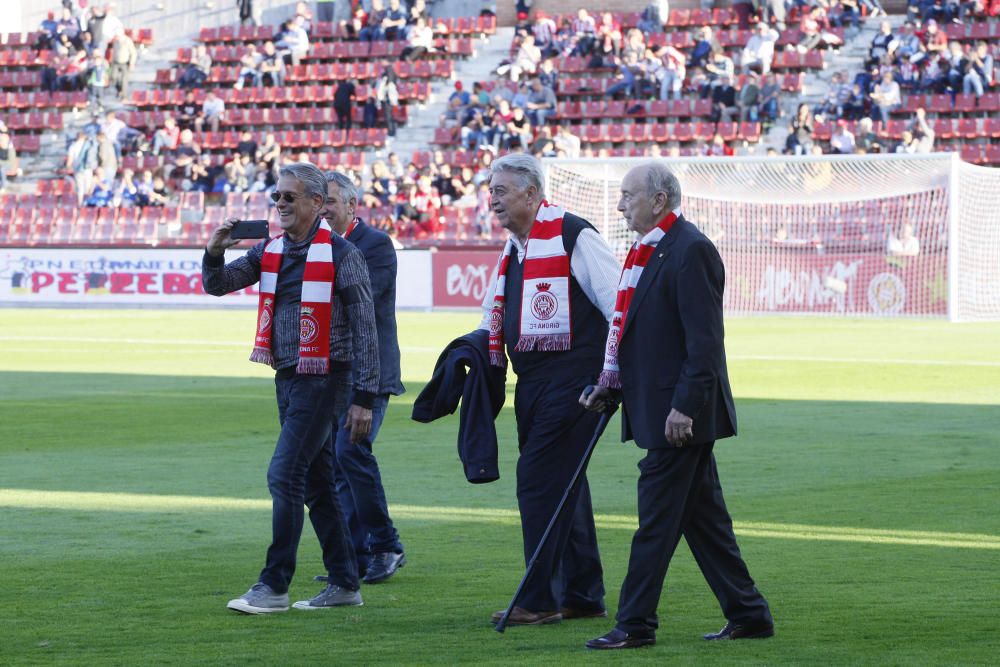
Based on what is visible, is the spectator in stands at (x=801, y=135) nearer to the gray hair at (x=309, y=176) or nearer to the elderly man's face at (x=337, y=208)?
the elderly man's face at (x=337, y=208)

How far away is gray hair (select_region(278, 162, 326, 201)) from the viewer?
7.48 metres

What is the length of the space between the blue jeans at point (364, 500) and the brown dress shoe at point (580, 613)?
1323mm

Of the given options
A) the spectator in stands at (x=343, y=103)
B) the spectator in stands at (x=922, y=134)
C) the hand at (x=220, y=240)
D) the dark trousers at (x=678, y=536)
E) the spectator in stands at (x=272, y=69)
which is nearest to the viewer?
the dark trousers at (x=678, y=536)

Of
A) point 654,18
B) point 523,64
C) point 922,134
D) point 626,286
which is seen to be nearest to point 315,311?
point 626,286

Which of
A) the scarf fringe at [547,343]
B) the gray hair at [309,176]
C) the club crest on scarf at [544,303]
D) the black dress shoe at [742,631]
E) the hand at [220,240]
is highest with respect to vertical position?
the gray hair at [309,176]

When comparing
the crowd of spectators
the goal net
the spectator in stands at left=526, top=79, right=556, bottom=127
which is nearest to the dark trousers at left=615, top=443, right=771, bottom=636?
the goal net

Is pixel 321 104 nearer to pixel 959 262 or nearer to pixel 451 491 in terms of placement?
pixel 959 262

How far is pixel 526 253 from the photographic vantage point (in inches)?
293

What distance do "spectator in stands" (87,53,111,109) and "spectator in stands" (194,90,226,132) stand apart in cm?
470

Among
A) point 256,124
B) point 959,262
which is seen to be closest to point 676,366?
point 959,262

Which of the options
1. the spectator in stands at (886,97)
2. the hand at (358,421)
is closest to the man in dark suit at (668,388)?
the hand at (358,421)

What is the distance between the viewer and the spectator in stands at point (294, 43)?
4688 centimetres

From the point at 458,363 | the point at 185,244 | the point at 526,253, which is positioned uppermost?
the point at 526,253

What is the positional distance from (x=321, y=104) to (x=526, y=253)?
39.1 meters
